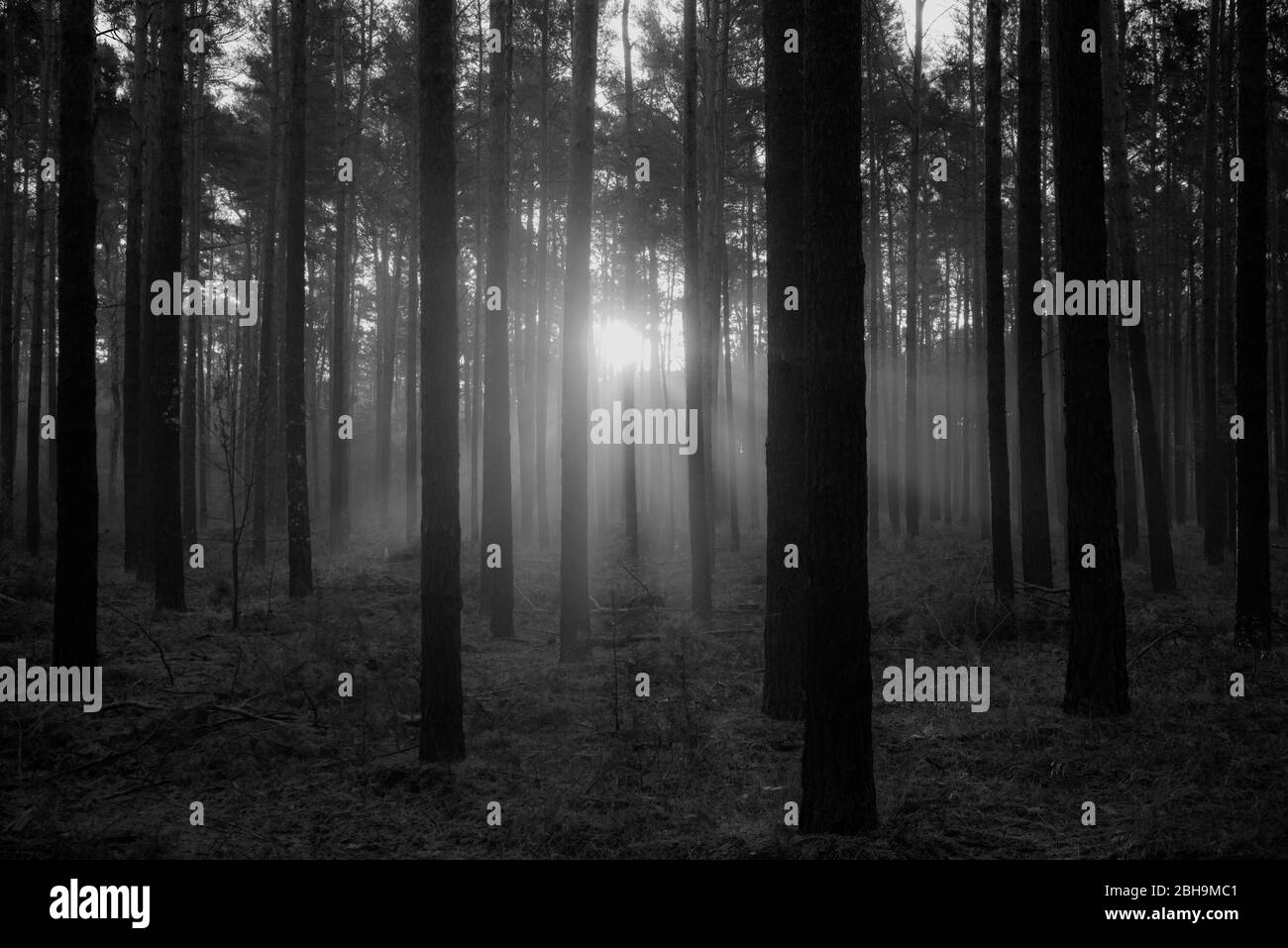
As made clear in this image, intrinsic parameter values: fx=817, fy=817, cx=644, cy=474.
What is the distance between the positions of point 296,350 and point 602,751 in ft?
34.3

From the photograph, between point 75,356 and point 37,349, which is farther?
Result: point 37,349

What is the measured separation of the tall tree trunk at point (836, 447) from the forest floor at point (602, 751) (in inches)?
20.4

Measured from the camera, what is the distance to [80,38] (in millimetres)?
8578

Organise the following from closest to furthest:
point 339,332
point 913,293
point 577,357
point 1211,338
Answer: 1. point 577,357
2. point 1211,338
3. point 913,293
4. point 339,332

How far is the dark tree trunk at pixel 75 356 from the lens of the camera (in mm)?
8461

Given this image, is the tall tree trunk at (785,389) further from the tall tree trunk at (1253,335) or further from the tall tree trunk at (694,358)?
the tall tree trunk at (1253,335)

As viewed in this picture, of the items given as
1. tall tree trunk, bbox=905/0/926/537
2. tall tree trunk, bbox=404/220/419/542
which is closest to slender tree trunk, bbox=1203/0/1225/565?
tall tree trunk, bbox=905/0/926/537

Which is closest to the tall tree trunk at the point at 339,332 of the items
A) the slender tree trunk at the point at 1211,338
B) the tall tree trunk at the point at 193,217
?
the tall tree trunk at the point at 193,217

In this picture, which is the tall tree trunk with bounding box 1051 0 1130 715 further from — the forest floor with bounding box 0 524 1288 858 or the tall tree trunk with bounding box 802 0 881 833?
the tall tree trunk with bounding box 802 0 881 833

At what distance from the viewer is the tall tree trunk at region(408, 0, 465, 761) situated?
6.72 m

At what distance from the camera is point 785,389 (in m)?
8.14

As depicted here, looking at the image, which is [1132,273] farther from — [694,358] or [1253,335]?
[694,358]

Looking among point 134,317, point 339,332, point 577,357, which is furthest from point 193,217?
point 577,357

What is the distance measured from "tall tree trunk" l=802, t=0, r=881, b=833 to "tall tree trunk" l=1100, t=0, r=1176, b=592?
35.8ft
